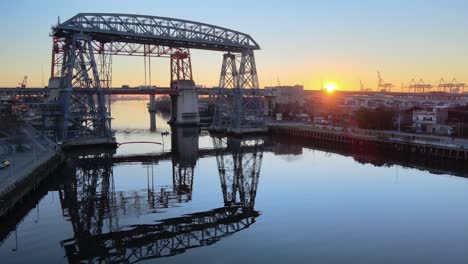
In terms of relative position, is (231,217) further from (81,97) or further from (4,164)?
(81,97)

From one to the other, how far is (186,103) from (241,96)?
1306cm

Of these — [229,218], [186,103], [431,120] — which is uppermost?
[186,103]

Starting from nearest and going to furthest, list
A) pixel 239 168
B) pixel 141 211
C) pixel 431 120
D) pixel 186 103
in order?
pixel 141 211
pixel 239 168
pixel 431 120
pixel 186 103

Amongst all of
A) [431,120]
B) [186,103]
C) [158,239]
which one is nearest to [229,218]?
[158,239]

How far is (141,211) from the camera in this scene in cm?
1828

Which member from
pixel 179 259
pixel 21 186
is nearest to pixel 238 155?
pixel 21 186

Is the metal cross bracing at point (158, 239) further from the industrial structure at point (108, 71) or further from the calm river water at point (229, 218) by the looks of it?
the industrial structure at point (108, 71)

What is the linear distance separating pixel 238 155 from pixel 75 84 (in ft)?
61.2

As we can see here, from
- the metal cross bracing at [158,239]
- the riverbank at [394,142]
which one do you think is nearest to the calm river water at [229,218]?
the metal cross bracing at [158,239]

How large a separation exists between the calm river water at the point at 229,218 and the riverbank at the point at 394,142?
595 centimetres

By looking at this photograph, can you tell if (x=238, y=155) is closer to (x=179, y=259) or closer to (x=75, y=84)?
(x=75, y=84)

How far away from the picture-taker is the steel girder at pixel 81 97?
3800 cm

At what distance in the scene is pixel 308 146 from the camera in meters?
42.8

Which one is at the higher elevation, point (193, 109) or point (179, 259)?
point (193, 109)
